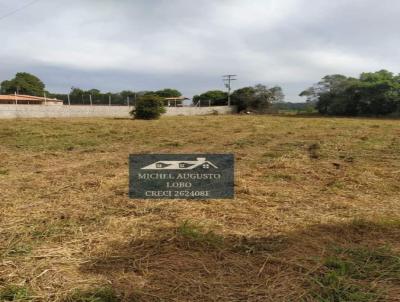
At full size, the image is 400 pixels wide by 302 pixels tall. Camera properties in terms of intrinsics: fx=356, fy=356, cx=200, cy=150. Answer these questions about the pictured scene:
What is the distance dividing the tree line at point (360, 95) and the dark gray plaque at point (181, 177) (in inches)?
1105

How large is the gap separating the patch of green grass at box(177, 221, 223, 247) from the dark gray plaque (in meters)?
0.98

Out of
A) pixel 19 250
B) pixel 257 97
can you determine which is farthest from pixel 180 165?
pixel 257 97

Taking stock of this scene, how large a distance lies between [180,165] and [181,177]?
29.0 inches

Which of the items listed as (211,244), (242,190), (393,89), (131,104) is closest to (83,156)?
(242,190)

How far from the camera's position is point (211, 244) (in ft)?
8.39

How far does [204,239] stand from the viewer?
2.63 meters

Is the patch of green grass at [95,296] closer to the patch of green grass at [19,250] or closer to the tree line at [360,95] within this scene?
the patch of green grass at [19,250]

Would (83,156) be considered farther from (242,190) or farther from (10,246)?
(10,246)

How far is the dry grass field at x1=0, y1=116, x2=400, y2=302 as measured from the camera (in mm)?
1995

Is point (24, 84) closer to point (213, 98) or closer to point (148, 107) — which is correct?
point (213, 98)

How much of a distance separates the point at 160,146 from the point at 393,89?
28.0 meters

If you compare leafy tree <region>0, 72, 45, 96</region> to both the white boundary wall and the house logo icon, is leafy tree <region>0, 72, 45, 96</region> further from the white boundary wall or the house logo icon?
the house logo icon

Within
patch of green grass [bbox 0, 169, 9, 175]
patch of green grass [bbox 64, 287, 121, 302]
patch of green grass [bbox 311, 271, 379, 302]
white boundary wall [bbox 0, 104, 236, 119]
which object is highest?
white boundary wall [bbox 0, 104, 236, 119]

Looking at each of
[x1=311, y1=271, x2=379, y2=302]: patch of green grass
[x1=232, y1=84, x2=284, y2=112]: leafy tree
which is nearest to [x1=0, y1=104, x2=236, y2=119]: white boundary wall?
[x1=232, y1=84, x2=284, y2=112]: leafy tree
